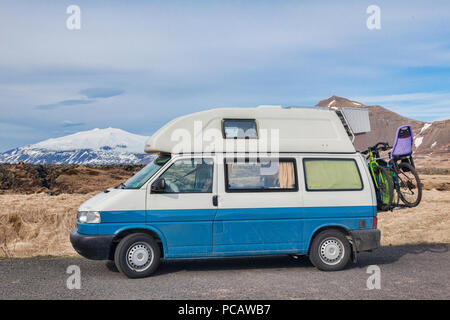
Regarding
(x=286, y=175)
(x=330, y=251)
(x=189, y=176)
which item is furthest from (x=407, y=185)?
(x=189, y=176)

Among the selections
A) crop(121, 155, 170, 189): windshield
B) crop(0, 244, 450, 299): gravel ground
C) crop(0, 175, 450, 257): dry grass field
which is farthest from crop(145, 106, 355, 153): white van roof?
crop(0, 175, 450, 257): dry grass field

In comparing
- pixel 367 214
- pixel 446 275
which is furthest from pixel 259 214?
pixel 446 275

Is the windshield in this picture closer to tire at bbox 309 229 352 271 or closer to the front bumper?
the front bumper

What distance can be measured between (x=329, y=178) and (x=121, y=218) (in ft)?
12.3

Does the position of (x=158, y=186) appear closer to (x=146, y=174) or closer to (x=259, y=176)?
(x=146, y=174)

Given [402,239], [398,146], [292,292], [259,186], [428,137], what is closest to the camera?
[292,292]

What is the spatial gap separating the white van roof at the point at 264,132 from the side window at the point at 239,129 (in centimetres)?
6

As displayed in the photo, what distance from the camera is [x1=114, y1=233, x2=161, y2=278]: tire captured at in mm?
7637

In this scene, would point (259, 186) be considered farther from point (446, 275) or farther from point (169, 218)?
point (446, 275)

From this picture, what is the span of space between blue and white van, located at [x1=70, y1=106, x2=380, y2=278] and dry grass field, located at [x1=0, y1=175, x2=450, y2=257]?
14.9ft

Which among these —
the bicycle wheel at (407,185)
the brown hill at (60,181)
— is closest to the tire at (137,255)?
the bicycle wheel at (407,185)

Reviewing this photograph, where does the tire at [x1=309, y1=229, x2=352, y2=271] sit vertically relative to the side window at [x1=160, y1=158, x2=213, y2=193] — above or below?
below

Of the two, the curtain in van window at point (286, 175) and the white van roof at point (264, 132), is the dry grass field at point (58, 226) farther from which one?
the curtain in van window at point (286, 175)

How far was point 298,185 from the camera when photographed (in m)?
8.36
